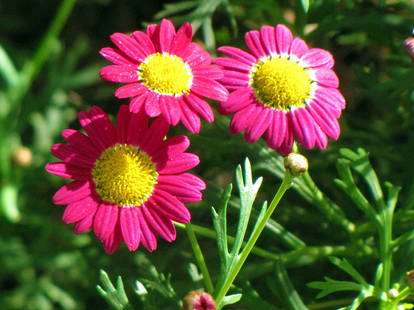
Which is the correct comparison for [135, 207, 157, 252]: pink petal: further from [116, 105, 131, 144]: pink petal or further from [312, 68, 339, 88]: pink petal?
[312, 68, 339, 88]: pink petal

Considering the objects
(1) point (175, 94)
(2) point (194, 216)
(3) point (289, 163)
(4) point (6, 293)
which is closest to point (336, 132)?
(3) point (289, 163)

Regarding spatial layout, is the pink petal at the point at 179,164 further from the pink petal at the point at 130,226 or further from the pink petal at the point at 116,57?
the pink petal at the point at 116,57

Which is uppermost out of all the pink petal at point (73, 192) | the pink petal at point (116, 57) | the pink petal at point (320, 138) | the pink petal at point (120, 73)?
the pink petal at point (116, 57)

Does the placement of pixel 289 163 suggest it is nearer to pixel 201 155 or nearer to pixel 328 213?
pixel 328 213

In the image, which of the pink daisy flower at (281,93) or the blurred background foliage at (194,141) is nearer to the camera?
the pink daisy flower at (281,93)

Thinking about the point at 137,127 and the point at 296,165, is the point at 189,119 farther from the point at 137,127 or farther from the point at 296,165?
the point at 296,165

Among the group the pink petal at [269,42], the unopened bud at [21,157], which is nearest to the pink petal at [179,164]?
the pink petal at [269,42]

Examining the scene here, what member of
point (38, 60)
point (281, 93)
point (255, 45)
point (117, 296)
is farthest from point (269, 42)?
point (38, 60)
